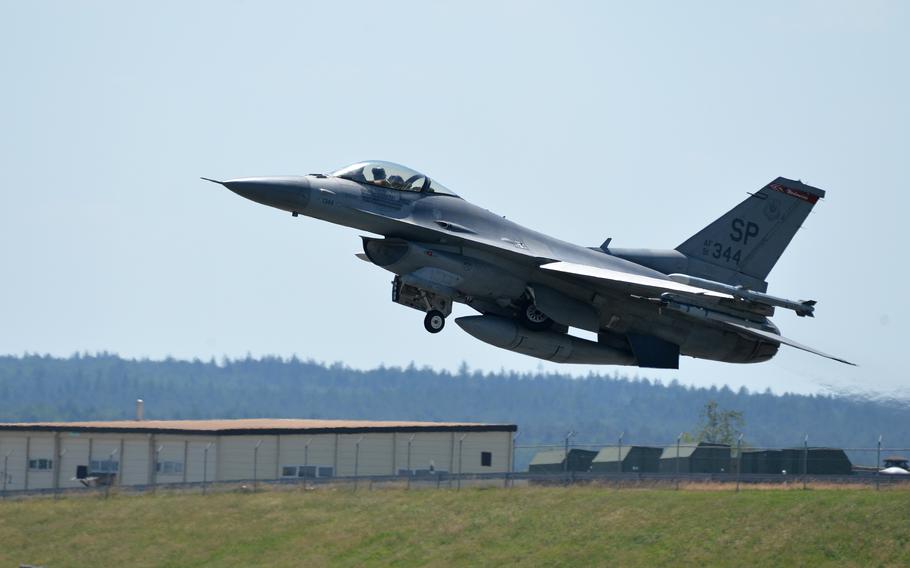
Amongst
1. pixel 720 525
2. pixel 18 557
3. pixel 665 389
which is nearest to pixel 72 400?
pixel 665 389

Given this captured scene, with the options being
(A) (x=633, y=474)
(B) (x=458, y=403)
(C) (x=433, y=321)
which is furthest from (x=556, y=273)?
(B) (x=458, y=403)

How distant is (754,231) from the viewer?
109 feet

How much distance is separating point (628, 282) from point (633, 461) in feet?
55.1

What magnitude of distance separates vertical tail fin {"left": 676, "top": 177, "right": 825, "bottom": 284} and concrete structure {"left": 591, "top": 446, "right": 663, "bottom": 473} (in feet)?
40.5

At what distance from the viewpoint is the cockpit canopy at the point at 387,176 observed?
1136 inches

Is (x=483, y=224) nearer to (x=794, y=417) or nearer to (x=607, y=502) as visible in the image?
(x=607, y=502)

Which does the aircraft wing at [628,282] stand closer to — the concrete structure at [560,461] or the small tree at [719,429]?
the concrete structure at [560,461]

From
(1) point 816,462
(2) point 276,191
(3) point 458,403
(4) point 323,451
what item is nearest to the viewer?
(2) point 276,191

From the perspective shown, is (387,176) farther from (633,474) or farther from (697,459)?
(697,459)

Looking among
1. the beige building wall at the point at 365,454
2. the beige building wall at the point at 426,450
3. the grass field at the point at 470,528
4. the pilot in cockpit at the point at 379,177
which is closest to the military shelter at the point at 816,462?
the grass field at the point at 470,528

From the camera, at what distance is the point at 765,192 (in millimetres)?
33125

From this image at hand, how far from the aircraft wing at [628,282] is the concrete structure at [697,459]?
1261 centimetres

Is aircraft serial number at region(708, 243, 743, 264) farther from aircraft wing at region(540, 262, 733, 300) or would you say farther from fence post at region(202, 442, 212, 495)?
fence post at region(202, 442, 212, 495)

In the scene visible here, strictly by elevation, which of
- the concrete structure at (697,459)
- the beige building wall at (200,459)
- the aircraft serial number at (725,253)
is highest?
the aircraft serial number at (725,253)
